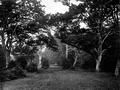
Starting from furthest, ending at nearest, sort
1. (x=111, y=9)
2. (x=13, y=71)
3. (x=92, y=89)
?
(x=111, y=9)
(x=13, y=71)
(x=92, y=89)

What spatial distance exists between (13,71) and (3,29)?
795 centimetres

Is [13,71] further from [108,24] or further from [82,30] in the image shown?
[108,24]

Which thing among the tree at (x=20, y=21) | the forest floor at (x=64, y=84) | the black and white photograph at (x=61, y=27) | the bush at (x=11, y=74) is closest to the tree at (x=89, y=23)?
the black and white photograph at (x=61, y=27)

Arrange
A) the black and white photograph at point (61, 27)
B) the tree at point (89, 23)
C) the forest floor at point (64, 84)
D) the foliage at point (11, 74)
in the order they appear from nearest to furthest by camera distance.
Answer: the forest floor at point (64, 84), the foliage at point (11, 74), the black and white photograph at point (61, 27), the tree at point (89, 23)

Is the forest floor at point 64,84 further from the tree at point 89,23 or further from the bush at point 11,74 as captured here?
the tree at point 89,23

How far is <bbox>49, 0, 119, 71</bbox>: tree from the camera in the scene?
22.0 meters

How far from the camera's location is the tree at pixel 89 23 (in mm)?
21984

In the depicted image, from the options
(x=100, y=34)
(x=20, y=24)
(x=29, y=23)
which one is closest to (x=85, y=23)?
(x=100, y=34)

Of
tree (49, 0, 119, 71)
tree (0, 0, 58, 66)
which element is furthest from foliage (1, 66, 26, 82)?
tree (49, 0, 119, 71)

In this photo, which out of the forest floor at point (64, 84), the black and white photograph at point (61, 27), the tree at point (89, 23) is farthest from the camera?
the tree at point (89, 23)

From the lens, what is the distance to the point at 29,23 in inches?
963

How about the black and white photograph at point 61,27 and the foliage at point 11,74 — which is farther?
the black and white photograph at point 61,27

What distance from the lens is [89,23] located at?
2491 cm

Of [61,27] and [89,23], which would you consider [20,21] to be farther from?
[89,23]
